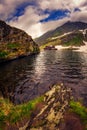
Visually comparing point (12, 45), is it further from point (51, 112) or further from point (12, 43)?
point (51, 112)

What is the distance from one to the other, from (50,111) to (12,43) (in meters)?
128

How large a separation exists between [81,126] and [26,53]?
144 m

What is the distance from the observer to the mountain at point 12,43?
12538 centimetres

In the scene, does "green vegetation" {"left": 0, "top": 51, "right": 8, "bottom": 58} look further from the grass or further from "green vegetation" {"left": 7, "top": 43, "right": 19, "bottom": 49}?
the grass

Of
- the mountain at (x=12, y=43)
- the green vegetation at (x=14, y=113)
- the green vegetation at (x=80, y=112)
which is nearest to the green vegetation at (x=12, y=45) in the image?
the mountain at (x=12, y=43)

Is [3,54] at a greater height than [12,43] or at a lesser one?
lesser

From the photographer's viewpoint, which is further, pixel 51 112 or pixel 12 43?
pixel 12 43

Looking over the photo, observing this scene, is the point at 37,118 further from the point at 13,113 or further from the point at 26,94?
the point at 26,94

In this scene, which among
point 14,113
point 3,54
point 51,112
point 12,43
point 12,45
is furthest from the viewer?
point 12,43

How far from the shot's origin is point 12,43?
478ft

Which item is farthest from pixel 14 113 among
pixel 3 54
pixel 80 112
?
pixel 3 54

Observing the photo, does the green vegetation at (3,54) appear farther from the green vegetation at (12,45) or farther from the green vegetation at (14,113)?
the green vegetation at (14,113)

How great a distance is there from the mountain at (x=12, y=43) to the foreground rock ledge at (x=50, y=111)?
9347 cm

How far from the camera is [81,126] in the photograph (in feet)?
68.8
